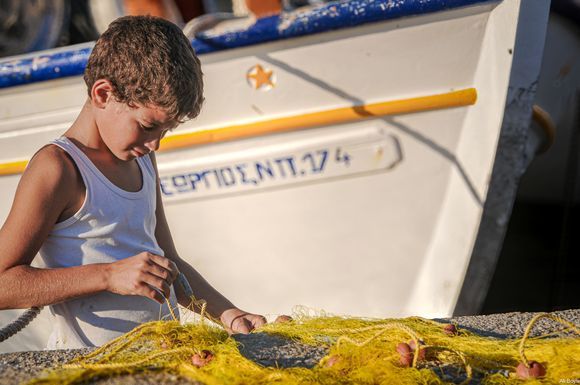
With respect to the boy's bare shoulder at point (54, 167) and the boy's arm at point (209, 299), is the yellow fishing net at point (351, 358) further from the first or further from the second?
the boy's bare shoulder at point (54, 167)

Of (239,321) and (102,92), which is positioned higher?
(102,92)

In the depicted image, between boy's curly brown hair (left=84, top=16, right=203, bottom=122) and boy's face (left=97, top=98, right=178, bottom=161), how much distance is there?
22mm

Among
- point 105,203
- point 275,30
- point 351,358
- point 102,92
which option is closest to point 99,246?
point 105,203

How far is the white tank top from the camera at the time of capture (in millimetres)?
1927

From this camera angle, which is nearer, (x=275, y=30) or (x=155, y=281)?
(x=155, y=281)

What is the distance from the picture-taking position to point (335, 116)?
3.58m

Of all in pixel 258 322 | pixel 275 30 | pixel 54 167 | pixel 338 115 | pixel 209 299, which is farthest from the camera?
pixel 338 115

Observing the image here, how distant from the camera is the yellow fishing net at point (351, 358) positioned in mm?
1572

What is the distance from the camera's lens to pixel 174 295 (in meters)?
2.18

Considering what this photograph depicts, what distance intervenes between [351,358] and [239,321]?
25.4 inches

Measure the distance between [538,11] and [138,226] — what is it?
2373 millimetres

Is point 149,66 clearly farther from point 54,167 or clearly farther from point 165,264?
point 165,264

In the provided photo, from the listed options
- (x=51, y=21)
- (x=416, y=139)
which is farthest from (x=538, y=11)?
(x=51, y=21)

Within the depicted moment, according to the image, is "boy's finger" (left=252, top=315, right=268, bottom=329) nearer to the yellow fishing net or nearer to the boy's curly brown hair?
the yellow fishing net
